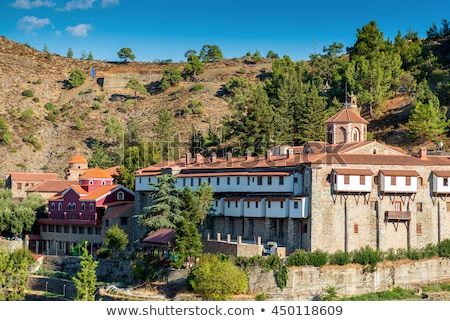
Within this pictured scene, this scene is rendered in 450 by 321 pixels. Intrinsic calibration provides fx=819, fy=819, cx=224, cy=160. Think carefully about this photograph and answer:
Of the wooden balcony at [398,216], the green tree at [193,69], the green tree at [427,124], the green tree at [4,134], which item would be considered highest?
the green tree at [193,69]

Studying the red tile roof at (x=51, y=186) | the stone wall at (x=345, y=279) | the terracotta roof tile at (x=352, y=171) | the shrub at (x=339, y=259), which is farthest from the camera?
the red tile roof at (x=51, y=186)

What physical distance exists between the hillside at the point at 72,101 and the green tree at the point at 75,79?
3.11 feet

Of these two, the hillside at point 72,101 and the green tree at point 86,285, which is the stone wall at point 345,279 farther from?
the hillside at point 72,101

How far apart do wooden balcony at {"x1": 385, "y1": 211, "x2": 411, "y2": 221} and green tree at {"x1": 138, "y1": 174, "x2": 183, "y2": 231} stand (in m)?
14.5

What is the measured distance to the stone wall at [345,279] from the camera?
166ft

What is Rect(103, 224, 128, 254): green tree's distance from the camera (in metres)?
63.4

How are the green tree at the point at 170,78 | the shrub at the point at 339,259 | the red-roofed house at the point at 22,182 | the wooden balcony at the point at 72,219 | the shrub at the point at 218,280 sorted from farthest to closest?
the green tree at the point at 170,78 → the red-roofed house at the point at 22,182 → the wooden balcony at the point at 72,219 → the shrub at the point at 339,259 → the shrub at the point at 218,280

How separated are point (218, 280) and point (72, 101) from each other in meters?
95.5

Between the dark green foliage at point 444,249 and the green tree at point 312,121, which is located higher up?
the green tree at point 312,121

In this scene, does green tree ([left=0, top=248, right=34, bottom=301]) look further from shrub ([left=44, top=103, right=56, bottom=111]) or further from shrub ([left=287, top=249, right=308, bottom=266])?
shrub ([left=44, top=103, right=56, bottom=111])

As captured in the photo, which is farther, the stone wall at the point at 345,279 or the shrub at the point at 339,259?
the shrub at the point at 339,259

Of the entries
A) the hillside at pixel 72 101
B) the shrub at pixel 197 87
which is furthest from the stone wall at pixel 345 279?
the shrub at pixel 197 87

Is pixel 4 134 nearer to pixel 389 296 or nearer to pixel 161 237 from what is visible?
pixel 161 237

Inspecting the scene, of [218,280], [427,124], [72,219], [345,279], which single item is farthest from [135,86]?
[218,280]
